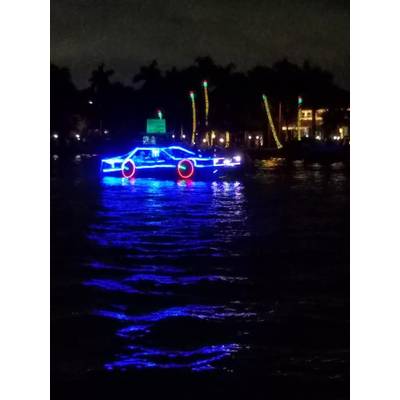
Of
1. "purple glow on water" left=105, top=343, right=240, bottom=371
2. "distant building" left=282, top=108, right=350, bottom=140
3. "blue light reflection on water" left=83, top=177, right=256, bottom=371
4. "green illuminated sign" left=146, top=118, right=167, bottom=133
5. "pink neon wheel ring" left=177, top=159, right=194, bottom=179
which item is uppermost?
"distant building" left=282, top=108, right=350, bottom=140

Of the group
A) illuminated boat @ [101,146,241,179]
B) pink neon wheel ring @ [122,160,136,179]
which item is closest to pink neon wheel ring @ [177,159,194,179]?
illuminated boat @ [101,146,241,179]

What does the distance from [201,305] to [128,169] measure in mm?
22694

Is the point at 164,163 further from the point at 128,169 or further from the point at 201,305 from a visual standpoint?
the point at 201,305

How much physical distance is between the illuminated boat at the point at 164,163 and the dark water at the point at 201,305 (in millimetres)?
12242

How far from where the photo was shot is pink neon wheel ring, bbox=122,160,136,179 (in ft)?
100

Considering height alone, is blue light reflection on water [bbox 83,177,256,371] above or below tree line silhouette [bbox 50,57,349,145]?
below

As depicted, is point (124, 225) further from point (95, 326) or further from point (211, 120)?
point (211, 120)

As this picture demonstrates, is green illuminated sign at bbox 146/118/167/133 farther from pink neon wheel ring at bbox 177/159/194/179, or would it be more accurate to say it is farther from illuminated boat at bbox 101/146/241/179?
pink neon wheel ring at bbox 177/159/194/179

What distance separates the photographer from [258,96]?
289 feet

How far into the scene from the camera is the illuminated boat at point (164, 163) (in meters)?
28.8

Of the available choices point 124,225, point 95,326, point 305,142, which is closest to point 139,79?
point 305,142

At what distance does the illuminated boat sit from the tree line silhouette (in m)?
44.3

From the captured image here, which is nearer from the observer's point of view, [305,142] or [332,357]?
[332,357]
